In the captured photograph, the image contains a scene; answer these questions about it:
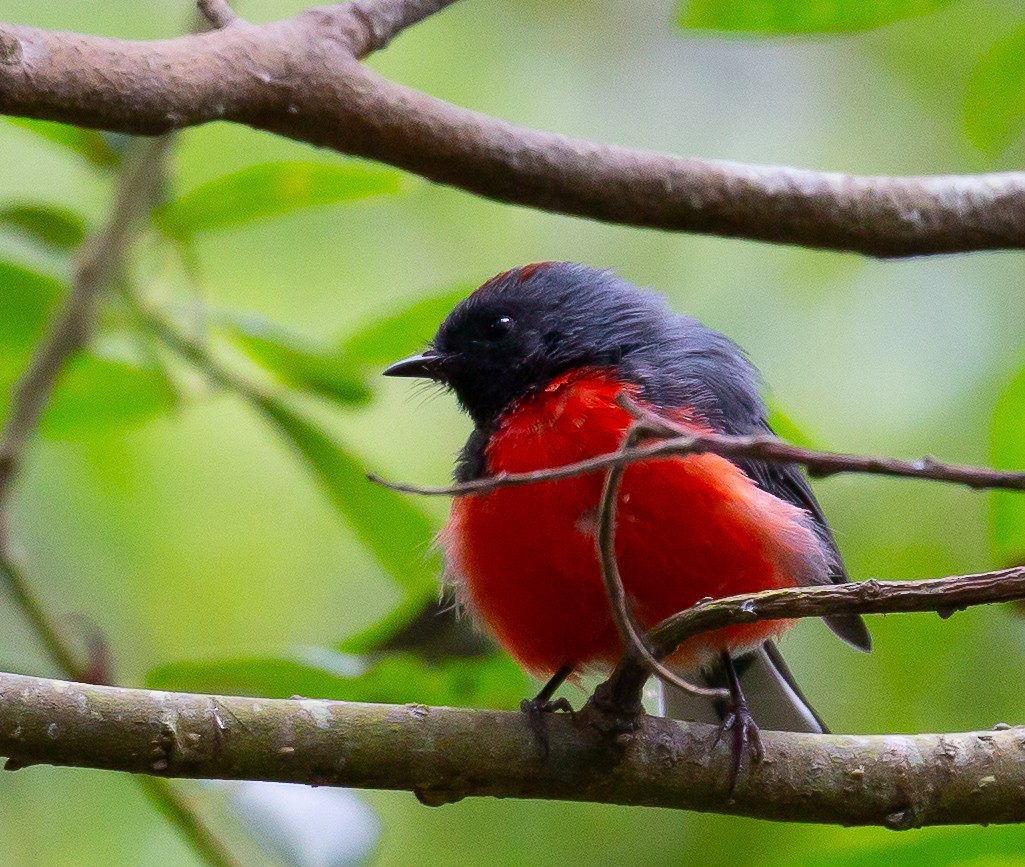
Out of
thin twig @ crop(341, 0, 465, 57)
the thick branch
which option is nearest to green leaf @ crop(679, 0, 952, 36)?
thin twig @ crop(341, 0, 465, 57)

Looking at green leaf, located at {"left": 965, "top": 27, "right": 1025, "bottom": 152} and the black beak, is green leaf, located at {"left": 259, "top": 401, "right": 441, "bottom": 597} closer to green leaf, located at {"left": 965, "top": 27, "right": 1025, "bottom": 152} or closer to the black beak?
the black beak

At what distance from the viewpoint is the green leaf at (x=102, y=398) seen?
4844 mm

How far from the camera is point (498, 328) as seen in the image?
4422mm

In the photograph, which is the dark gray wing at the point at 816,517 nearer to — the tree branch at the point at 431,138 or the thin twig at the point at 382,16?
the tree branch at the point at 431,138

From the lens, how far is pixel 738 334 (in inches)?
311

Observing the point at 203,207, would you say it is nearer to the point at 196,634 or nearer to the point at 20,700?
the point at 20,700

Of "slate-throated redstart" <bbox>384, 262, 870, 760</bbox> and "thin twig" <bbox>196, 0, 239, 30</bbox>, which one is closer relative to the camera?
"thin twig" <bbox>196, 0, 239, 30</bbox>

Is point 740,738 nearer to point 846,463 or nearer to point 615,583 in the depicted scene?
point 615,583

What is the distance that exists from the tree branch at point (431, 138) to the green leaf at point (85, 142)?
1.42 m

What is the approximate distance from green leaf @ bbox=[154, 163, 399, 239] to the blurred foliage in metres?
0.89

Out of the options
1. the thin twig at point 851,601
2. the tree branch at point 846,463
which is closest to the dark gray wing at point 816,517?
the thin twig at point 851,601

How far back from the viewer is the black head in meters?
4.07

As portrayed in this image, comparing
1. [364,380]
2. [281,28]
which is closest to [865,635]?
[364,380]

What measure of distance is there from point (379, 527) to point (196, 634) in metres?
3.60
